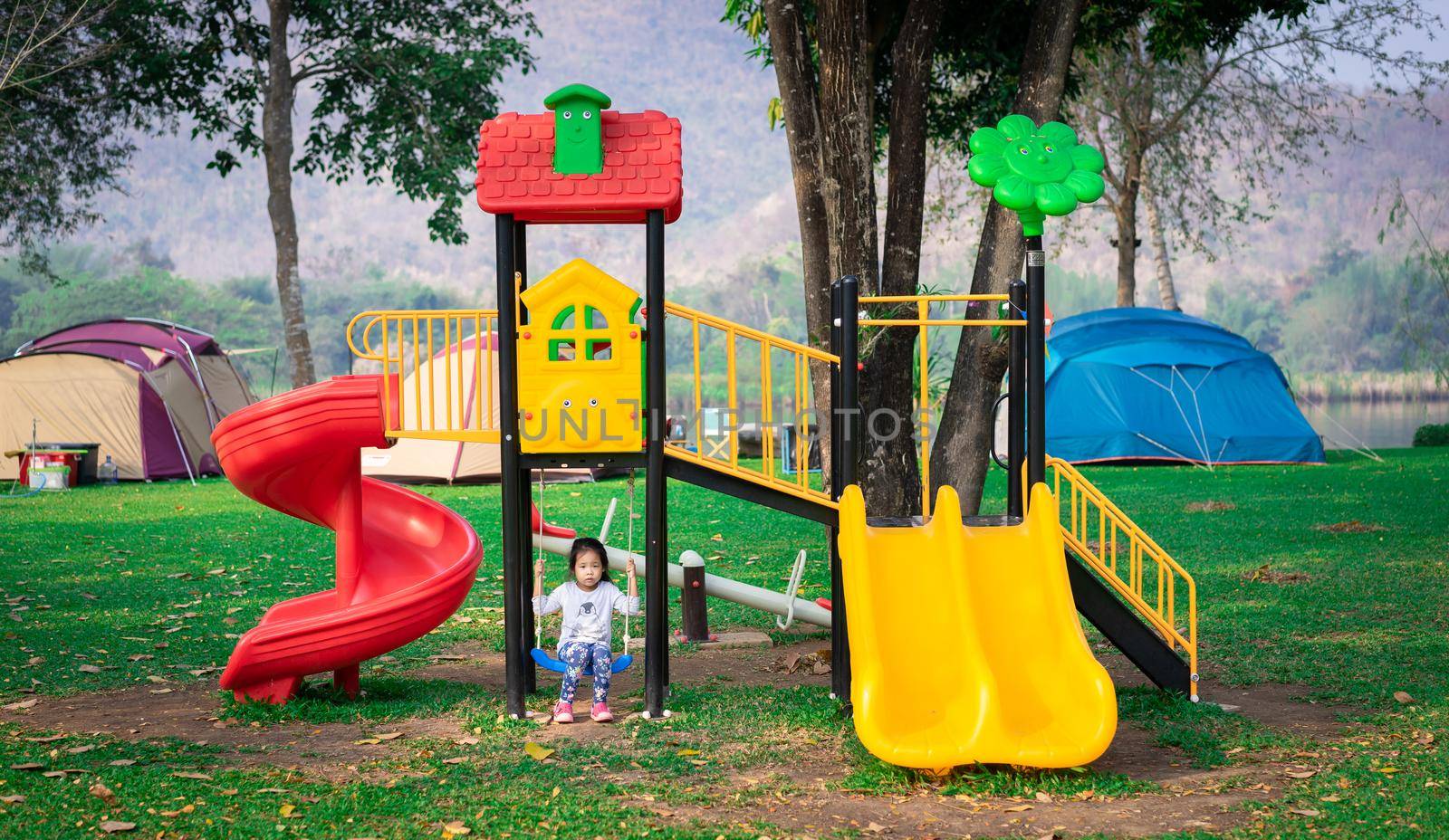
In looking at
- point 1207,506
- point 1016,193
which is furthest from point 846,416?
point 1207,506

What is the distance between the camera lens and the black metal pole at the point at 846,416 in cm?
661

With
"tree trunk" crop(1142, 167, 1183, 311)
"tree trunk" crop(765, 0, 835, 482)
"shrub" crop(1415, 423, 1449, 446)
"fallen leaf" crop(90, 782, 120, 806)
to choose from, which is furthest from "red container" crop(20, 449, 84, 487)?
"shrub" crop(1415, 423, 1449, 446)

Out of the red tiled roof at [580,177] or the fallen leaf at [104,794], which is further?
the red tiled roof at [580,177]

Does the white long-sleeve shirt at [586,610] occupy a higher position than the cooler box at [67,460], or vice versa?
→ the cooler box at [67,460]

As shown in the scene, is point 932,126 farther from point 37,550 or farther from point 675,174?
point 37,550

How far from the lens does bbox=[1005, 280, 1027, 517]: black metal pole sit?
6.86 m

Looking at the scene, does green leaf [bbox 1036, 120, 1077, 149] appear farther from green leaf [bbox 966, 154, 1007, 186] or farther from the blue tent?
the blue tent

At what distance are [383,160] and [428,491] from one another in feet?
26.9

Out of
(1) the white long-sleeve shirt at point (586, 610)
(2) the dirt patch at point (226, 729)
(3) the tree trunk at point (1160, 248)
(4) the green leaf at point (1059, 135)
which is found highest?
(3) the tree trunk at point (1160, 248)

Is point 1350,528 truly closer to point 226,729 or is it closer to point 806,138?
point 806,138

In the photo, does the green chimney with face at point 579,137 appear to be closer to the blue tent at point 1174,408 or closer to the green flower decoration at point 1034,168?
the green flower decoration at point 1034,168

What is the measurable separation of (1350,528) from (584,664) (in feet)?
28.3

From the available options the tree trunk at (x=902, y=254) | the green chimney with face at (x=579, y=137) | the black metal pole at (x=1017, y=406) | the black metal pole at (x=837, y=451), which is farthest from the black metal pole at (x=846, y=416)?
the tree trunk at (x=902, y=254)

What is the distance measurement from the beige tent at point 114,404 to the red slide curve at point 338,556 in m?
12.9
